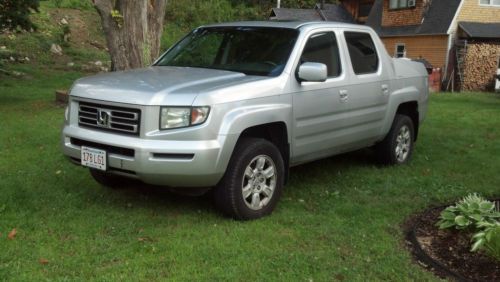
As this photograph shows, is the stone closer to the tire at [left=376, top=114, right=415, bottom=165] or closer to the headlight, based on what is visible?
the tire at [left=376, top=114, right=415, bottom=165]

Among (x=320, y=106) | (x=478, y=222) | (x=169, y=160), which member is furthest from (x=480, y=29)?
(x=169, y=160)

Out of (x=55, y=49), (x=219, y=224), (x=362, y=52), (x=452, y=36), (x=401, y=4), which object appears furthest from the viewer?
(x=401, y=4)

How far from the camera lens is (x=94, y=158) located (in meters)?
4.63

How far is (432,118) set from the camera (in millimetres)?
11773

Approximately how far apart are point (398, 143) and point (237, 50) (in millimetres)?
2678

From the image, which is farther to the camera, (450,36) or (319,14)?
(319,14)

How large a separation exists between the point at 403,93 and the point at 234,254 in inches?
147

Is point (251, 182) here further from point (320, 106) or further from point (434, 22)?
point (434, 22)

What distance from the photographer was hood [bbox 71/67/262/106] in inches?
172

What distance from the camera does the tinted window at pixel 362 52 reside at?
6.15 meters

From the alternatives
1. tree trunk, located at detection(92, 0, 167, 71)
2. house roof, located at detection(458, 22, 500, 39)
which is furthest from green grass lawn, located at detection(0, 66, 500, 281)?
house roof, located at detection(458, 22, 500, 39)

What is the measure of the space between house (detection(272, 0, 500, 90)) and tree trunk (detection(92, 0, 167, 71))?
17.2 meters

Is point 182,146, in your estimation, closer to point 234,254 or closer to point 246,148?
point 246,148

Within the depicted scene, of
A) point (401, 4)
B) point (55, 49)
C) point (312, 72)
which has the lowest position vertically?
point (55, 49)
